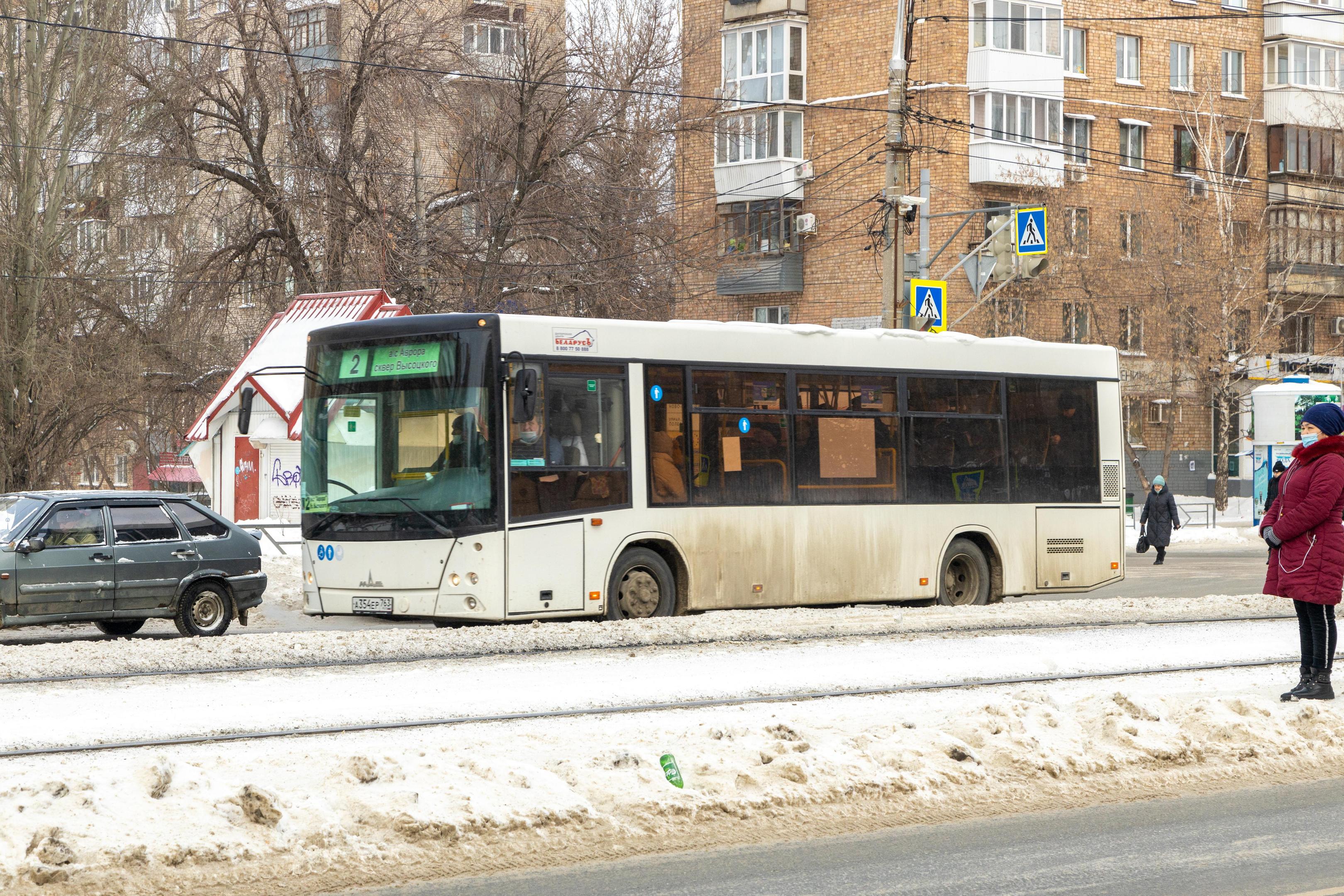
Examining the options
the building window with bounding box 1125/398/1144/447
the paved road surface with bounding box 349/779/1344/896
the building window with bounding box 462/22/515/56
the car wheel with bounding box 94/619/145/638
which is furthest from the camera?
the building window with bounding box 1125/398/1144/447

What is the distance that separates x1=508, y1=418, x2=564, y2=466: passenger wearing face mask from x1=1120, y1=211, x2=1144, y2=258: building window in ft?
117

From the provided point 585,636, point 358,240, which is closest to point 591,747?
point 585,636

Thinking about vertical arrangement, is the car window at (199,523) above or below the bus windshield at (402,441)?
below

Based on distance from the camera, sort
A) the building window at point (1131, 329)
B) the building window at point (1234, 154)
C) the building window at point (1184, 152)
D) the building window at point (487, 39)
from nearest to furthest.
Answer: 1. the building window at point (487, 39)
2. the building window at point (1131, 329)
3. the building window at point (1234, 154)
4. the building window at point (1184, 152)

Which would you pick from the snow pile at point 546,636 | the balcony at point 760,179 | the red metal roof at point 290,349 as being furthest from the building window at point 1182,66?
the snow pile at point 546,636

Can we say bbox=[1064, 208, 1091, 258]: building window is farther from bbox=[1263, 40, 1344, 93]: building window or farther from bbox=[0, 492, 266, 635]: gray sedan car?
bbox=[0, 492, 266, 635]: gray sedan car

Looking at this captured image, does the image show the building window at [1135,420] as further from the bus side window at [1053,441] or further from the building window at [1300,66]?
the bus side window at [1053,441]

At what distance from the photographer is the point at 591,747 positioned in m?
7.96

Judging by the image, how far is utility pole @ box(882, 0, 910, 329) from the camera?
24312mm

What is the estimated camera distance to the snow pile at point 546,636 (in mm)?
12516

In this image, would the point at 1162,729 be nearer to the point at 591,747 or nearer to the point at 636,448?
the point at 591,747

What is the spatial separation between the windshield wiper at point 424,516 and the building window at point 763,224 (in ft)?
132

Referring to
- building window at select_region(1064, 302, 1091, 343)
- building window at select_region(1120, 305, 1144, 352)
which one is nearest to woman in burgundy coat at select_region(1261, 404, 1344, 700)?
building window at select_region(1064, 302, 1091, 343)

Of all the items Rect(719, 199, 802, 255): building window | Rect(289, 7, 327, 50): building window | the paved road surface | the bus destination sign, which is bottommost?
the paved road surface
